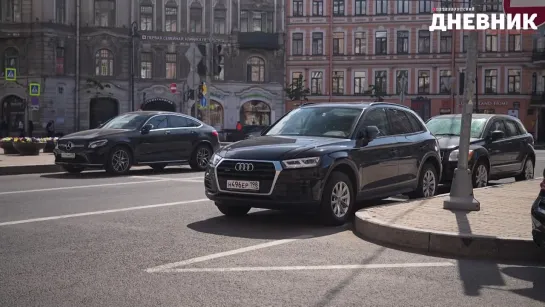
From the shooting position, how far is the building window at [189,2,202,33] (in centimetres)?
5028

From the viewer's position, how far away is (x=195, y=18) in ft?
165

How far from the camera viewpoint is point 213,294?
16.6ft

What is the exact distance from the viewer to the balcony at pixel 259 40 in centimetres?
5097

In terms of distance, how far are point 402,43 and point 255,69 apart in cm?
1337

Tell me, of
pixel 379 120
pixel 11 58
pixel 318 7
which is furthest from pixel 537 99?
pixel 379 120

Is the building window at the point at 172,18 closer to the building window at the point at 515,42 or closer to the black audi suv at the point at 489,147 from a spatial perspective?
the building window at the point at 515,42

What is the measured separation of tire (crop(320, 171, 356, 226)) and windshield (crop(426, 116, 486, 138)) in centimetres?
554

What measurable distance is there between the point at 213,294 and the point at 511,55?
2172 inches

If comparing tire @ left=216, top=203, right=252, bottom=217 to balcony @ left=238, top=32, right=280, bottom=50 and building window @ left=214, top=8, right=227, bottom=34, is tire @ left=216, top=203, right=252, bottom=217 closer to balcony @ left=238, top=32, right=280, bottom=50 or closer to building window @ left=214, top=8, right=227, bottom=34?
balcony @ left=238, top=32, right=280, bottom=50

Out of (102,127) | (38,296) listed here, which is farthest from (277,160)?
(102,127)

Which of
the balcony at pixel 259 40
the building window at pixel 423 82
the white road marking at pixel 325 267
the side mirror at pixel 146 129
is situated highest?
the balcony at pixel 259 40

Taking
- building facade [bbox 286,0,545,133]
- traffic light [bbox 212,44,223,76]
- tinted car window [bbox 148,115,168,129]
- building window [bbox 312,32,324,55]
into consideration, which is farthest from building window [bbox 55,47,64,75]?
tinted car window [bbox 148,115,168,129]

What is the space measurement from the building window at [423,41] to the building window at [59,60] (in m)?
29.1

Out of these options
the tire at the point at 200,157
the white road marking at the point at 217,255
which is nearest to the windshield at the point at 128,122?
the tire at the point at 200,157
